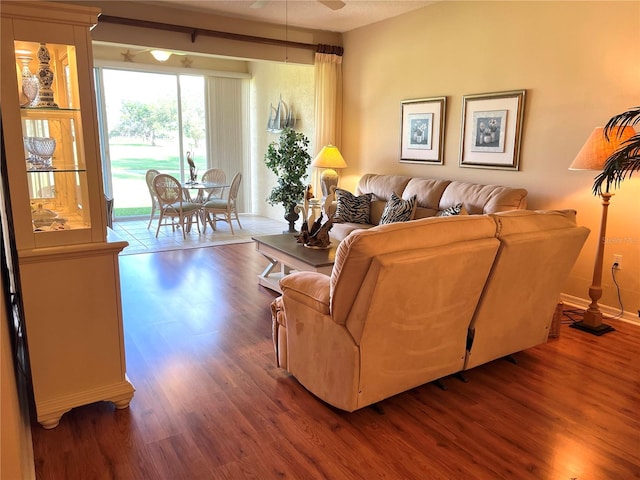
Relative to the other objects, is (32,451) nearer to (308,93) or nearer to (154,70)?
(308,93)

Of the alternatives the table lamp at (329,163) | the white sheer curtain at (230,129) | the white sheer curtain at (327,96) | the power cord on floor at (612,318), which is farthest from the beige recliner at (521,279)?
the white sheer curtain at (230,129)

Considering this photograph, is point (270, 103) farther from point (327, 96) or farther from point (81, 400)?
point (81, 400)

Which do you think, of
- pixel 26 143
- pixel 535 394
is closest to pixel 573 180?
pixel 535 394

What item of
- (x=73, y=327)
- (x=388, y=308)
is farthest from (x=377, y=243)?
(x=73, y=327)

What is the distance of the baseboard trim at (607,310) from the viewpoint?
3795 mm

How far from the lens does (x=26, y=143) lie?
6.99 ft

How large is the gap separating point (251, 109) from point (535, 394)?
725 cm

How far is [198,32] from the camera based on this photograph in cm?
563

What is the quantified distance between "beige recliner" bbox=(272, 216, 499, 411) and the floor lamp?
1484 mm

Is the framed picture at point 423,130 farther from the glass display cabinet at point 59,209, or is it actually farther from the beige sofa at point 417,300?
the glass display cabinet at point 59,209

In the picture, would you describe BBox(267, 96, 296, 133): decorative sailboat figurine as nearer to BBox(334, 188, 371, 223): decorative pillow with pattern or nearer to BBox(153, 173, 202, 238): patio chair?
BBox(153, 173, 202, 238): patio chair

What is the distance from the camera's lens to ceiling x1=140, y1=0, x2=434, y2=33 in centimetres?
527

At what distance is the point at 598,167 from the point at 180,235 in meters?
→ 5.38

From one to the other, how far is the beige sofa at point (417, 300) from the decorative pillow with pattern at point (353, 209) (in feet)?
→ 9.00
